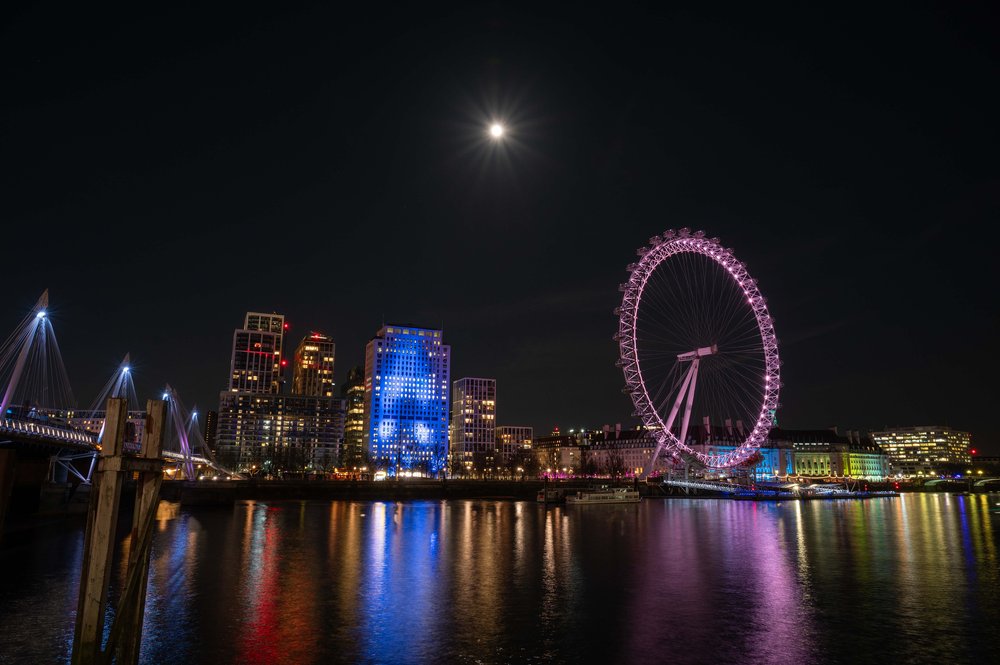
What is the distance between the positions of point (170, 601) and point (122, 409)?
45.5 feet

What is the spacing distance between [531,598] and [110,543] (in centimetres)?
1594

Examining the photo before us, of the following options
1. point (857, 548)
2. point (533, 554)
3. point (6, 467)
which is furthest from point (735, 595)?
point (6, 467)

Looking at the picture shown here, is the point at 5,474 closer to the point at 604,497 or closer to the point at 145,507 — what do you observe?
the point at 145,507

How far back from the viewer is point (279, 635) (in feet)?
64.6

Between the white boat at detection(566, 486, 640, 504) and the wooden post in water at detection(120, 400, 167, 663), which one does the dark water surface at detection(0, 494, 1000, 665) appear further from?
the white boat at detection(566, 486, 640, 504)

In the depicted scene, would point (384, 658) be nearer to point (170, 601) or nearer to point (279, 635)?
point (279, 635)

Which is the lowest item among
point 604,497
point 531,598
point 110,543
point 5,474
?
point 531,598

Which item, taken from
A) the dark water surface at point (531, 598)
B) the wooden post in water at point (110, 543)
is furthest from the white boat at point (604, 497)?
the wooden post in water at point (110, 543)

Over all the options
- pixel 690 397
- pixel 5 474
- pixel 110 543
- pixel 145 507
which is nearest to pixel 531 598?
pixel 145 507

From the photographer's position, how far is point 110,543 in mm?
13289

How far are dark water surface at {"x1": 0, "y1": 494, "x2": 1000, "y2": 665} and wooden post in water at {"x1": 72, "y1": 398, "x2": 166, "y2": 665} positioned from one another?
3718mm

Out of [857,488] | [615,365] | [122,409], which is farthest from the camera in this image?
[857,488]

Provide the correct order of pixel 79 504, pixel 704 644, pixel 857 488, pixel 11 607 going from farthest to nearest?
pixel 857 488 → pixel 79 504 → pixel 11 607 → pixel 704 644

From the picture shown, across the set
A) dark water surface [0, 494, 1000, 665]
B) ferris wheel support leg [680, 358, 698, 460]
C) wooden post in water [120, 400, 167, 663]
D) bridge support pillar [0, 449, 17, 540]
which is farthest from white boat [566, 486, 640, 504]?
wooden post in water [120, 400, 167, 663]
